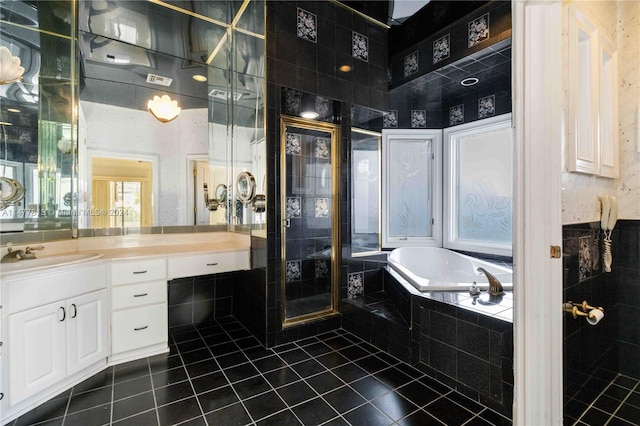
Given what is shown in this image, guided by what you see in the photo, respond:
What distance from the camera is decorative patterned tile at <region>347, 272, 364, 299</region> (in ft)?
9.65

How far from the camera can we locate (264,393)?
1.82 m

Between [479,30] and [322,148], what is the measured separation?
1539mm

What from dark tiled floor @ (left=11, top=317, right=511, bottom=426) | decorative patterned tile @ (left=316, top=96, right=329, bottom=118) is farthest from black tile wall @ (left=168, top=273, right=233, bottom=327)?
decorative patterned tile @ (left=316, top=96, right=329, bottom=118)

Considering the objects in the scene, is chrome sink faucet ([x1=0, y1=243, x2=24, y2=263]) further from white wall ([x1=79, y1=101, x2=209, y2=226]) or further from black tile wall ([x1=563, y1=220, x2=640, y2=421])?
black tile wall ([x1=563, y1=220, x2=640, y2=421])

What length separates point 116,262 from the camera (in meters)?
2.13

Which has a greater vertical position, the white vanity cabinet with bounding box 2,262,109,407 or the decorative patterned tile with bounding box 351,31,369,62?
the decorative patterned tile with bounding box 351,31,369,62

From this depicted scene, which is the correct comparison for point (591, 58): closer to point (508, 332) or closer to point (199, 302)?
point (508, 332)

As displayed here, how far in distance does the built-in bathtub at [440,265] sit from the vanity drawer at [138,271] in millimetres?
1995

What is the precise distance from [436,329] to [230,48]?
303 centimetres

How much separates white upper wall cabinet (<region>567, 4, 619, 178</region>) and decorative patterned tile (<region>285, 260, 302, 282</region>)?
80.6 inches

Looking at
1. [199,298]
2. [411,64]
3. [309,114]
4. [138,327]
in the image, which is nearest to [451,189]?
[411,64]

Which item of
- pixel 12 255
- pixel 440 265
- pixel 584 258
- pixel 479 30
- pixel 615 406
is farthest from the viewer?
pixel 440 265

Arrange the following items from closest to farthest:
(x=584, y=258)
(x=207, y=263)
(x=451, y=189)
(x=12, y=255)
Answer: (x=584, y=258) < (x=12, y=255) < (x=207, y=263) < (x=451, y=189)

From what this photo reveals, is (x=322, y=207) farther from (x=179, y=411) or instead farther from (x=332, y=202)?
(x=179, y=411)
